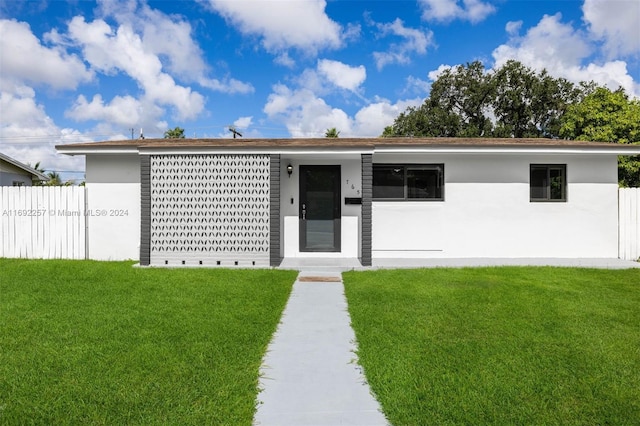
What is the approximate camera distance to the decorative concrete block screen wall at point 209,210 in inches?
348

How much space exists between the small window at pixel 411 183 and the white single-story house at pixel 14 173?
60.3 ft

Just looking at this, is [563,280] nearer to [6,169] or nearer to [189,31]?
[189,31]

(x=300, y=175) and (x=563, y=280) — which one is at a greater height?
(x=300, y=175)

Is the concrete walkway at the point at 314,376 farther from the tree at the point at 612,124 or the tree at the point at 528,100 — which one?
the tree at the point at 528,100

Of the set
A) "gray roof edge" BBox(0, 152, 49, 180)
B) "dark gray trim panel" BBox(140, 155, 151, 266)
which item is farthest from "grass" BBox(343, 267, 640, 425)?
"gray roof edge" BBox(0, 152, 49, 180)

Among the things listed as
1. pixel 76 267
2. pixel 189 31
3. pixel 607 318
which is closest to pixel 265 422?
→ pixel 607 318

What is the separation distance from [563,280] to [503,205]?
3.01 metres

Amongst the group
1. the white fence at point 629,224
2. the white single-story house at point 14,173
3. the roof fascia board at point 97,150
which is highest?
the white single-story house at point 14,173

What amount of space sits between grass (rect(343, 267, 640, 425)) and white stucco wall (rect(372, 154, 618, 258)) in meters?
2.94

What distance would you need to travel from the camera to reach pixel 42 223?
384 inches

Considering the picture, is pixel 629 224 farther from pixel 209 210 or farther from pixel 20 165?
pixel 20 165

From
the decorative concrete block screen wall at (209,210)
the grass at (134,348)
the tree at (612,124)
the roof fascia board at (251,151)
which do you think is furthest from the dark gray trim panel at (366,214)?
the tree at (612,124)

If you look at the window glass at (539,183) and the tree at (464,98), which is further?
the tree at (464,98)

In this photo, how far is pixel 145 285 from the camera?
6.80m
